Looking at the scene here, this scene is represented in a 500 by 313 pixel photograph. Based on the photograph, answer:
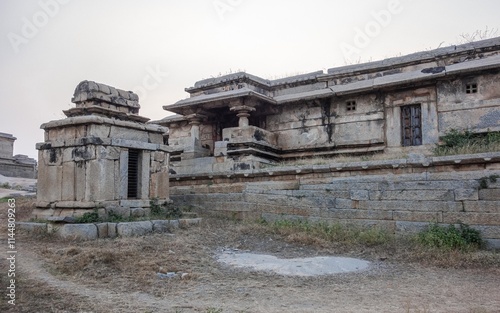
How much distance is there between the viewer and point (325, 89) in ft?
43.6

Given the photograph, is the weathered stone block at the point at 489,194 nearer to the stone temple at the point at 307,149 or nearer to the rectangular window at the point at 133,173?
the stone temple at the point at 307,149

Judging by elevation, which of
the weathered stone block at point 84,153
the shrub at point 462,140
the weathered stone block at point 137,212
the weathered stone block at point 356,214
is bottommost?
the weathered stone block at point 356,214

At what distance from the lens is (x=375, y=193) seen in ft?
29.7

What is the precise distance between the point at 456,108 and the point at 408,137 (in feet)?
4.86

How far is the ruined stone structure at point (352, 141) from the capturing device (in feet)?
27.6

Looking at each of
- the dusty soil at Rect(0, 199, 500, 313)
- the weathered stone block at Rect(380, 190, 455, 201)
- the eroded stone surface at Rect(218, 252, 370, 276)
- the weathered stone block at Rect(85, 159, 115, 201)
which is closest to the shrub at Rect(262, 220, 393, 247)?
the dusty soil at Rect(0, 199, 500, 313)

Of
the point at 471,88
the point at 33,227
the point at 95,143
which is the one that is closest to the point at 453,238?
the point at 471,88

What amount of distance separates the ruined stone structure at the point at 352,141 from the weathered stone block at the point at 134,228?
3.13 meters

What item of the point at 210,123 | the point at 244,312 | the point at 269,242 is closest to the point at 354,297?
the point at 244,312

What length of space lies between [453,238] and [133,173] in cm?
679

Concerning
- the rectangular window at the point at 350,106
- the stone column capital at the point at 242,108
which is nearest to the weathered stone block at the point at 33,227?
the stone column capital at the point at 242,108

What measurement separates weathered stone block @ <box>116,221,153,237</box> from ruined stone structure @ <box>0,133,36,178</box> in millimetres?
17128

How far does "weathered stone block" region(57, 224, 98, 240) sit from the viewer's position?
753 centimetres

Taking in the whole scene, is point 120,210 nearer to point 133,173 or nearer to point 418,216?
point 133,173
